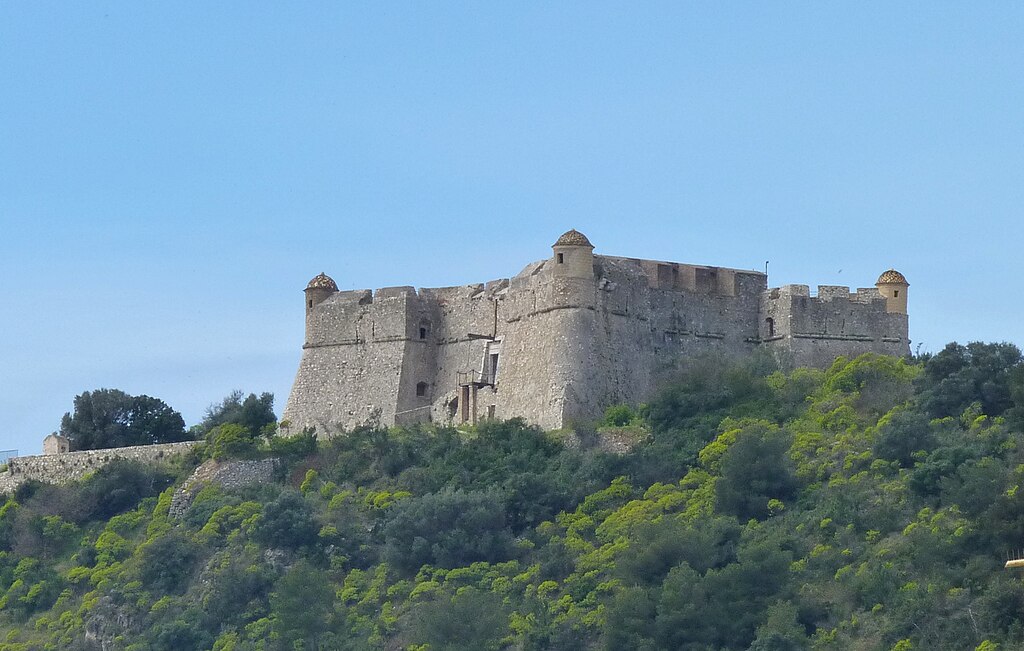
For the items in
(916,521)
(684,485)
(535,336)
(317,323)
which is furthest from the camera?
(317,323)

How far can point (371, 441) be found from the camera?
59.7 meters

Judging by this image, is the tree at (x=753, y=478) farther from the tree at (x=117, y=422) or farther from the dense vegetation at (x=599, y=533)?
the tree at (x=117, y=422)

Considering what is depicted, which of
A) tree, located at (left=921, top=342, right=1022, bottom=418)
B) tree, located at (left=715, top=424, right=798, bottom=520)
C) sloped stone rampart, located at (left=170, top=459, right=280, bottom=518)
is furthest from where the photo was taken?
sloped stone rampart, located at (left=170, top=459, right=280, bottom=518)

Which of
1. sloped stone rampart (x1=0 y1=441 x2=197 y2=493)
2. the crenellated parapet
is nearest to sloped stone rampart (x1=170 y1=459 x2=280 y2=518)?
sloped stone rampart (x1=0 y1=441 x2=197 y2=493)

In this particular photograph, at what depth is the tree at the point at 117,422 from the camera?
212ft

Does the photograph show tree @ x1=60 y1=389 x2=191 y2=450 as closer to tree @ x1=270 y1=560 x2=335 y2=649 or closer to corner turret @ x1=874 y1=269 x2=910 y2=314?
tree @ x1=270 y1=560 x2=335 y2=649

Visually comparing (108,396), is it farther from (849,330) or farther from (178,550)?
(849,330)

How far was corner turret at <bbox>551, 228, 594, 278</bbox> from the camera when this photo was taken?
58.2 m

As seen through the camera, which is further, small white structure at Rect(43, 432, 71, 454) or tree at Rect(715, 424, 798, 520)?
small white structure at Rect(43, 432, 71, 454)

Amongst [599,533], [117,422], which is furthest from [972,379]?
[117,422]

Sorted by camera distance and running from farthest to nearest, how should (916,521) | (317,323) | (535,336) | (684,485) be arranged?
(317,323), (535,336), (684,485), (916,521)

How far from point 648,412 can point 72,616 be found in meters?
13.0

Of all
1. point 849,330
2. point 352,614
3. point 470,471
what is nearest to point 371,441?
point 470,471

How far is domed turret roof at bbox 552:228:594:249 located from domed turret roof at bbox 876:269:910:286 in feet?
24.5
